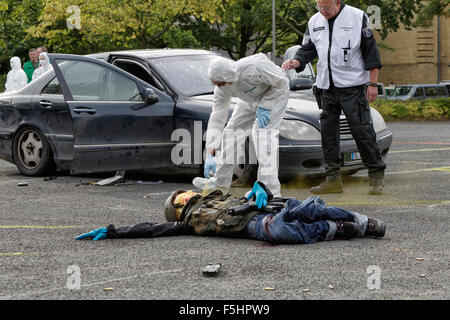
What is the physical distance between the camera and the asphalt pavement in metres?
4.64

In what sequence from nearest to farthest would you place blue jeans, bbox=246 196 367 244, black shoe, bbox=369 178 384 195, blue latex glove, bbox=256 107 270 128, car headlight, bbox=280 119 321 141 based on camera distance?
blue jeans, bbox=246 196 367 244 < blue latex glove, bbox=256 107 270 128 < black shoe, bbox=369 178 384 195 < car headlight, bbox=280 119 321 141

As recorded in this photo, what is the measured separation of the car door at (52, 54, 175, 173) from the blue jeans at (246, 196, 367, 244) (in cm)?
379

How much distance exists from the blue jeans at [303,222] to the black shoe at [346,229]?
0.12ft

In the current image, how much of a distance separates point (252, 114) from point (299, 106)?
1.67 meters

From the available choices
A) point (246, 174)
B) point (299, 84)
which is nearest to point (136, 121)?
point (246, 174)

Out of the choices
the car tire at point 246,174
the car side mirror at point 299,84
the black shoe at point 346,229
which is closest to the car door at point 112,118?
the car tire at point 246,174

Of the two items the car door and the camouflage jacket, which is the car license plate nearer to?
the car door

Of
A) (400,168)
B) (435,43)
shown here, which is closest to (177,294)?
(400,168)

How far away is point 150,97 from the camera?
9.70 m

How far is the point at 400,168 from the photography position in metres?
11.5

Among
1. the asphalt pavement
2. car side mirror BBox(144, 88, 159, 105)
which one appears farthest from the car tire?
car side mirror BBox(144, 88, 159, 105)

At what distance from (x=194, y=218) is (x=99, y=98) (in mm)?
3908

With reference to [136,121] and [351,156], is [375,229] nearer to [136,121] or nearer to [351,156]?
[351,156]

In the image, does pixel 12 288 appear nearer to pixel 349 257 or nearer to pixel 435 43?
pixel 349 257
